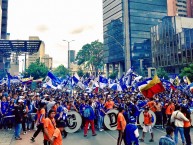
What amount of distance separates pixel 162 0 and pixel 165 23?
35.2 meters

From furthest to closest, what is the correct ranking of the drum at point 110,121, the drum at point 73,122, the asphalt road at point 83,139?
1. the drum at point 110,121
2. the drum at point 73,122
3. the asphalt road at point 83,139

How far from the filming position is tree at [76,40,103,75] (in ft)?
285

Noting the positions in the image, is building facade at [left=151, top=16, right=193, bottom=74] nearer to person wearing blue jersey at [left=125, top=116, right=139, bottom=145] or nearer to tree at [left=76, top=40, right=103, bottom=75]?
tree at [left=76, top=40, right=103, bottom=75]

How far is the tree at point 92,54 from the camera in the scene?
3420 inches

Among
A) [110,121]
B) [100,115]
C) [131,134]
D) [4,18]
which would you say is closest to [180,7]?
[4,18]

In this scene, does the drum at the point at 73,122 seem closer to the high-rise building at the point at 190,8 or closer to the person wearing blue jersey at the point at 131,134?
the person wearing blue jersey at the point at 131,134

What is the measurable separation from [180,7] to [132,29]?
47.8 meters

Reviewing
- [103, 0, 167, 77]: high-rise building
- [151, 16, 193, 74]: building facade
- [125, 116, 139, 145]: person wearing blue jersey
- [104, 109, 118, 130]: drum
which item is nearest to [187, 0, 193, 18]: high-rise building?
[103, 0, 167, 77]: high-rise building

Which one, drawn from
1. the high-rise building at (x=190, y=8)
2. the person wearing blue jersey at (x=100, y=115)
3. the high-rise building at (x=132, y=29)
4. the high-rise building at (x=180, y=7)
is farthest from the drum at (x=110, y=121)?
the high-rise building at (x=190, y=8)

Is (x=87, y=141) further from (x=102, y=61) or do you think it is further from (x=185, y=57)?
(x=102, y=61)

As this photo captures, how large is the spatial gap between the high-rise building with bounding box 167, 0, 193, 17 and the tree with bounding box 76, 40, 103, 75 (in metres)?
44.8

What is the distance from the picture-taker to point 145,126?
375 inches

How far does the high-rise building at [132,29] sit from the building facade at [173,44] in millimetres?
11751

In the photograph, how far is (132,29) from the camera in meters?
81.5
